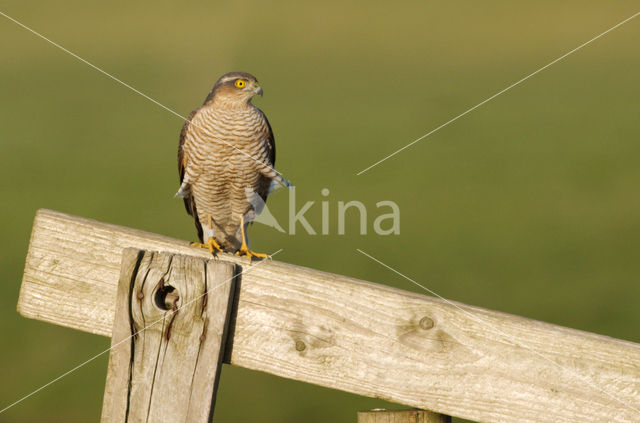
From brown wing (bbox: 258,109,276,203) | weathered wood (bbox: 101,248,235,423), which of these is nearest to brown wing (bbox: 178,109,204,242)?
brown wing (bbox: 258,109,276,203)

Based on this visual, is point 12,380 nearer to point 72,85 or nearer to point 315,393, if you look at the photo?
point 315,393

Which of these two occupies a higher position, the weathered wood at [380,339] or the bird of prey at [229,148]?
the bird of prey at [229,148]

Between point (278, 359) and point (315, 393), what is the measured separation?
7.33 meters

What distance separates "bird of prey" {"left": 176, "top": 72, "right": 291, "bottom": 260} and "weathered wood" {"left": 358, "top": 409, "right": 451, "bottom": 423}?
2632mm

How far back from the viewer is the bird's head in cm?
494

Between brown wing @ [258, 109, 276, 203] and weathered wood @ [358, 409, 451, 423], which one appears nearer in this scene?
weathered wood @ [358, 409, 451, 423]

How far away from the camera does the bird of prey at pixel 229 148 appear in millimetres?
4992

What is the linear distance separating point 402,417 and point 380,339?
0.27 meters
